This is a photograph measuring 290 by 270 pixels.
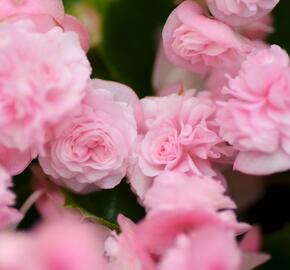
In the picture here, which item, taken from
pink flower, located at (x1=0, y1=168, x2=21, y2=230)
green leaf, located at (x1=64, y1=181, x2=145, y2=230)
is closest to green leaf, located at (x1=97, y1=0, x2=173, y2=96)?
green leaf, located at (x1=64, y1=181, x2=145, y2=230)

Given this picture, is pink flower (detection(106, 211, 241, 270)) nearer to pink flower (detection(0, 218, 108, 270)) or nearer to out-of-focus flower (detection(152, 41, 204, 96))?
pink flower (detection(0, 218, 108, 270))

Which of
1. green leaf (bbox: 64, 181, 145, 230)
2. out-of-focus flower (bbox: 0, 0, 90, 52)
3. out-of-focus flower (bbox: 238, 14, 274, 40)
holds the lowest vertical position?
green leaf (bbox: 64, 181, 145, 230)

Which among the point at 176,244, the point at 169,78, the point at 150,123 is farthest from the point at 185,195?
the point at 169,78

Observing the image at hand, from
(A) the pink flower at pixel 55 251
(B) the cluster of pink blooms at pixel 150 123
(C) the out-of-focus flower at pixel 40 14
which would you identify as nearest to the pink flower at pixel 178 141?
(B) the cluster of pink blooms at pixel 150 123

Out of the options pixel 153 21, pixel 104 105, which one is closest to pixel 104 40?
pixel 153 21

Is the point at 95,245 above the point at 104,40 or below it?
above

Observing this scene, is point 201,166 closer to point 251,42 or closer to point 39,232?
point 251,42

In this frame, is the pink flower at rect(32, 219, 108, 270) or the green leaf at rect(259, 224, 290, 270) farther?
the green leaf at rect(259, 224, 290, 270)
